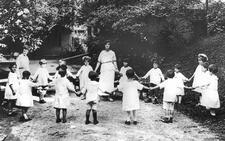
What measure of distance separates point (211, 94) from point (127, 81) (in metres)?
2.48

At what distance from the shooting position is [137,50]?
1596cm

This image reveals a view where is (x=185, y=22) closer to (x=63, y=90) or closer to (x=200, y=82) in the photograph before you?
(x=200, y=82)

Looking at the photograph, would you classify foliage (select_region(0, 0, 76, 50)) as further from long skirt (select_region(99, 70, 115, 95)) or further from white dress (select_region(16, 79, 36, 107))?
white dress (select_region(16, 79, 36, 107))

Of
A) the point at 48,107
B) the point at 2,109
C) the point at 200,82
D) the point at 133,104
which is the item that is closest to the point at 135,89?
the point at 133,104

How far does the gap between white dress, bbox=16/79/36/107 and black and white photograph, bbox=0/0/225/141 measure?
3 cm

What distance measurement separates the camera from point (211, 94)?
8906mm

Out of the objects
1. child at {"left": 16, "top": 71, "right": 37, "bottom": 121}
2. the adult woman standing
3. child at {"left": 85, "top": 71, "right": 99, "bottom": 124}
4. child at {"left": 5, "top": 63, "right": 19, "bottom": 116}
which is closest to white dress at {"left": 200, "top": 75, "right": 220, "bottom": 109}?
child at {"left": 85, "top": 71, "right": 99, "bottom": 124}

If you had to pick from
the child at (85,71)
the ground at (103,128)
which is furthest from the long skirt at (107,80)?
the ground at (103,128)

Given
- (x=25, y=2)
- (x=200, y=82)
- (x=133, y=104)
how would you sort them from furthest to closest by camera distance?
(x=25, y=2), (x=200, y=82), (x=133, y=104)

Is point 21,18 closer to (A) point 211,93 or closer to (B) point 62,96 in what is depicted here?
(B) point 62,96

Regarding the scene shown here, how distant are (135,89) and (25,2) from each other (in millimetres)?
11112

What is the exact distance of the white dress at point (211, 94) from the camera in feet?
29.0

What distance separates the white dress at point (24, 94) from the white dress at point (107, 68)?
10.8ft

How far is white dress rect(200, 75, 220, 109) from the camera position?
29.0 ft
